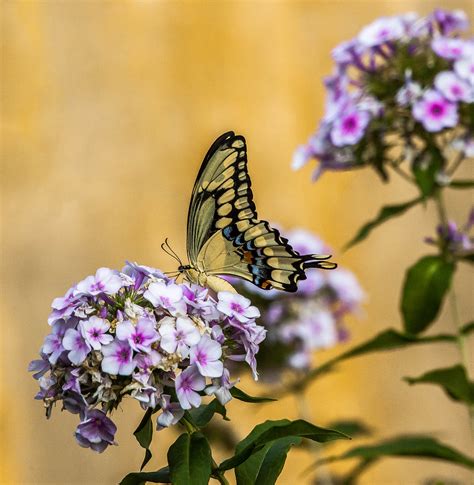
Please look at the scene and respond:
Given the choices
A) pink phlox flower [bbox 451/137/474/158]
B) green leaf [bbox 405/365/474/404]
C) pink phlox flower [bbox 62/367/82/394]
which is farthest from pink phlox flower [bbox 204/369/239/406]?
pink phlox flower [bbox 451/137/474/158]

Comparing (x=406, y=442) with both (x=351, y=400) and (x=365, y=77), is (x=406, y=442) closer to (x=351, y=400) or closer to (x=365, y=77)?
(x=365, y=77)

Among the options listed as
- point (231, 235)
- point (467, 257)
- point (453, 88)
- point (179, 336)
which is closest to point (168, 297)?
point (179, 336)

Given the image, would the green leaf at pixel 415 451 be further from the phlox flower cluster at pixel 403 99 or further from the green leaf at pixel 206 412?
the green leaf at pixel 206 412

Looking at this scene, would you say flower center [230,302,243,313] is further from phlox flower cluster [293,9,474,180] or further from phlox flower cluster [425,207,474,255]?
phlox flower cluster [425,207,474,255]

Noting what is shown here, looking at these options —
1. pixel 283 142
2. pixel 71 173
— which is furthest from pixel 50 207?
pixel 283 142

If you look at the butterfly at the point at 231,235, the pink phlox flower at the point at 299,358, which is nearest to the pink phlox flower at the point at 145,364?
the butterfly at the point at 231,235
